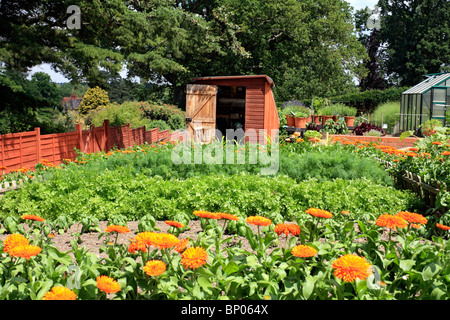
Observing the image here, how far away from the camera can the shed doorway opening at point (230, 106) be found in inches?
645

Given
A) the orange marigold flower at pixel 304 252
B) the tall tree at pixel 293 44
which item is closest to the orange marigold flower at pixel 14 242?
the orange marigold flower at pixel 304 252

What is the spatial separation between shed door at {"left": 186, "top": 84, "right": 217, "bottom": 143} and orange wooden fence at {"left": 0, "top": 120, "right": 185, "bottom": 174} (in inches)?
107

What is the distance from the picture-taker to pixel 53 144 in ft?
36.0

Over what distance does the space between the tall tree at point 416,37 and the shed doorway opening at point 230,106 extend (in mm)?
26719

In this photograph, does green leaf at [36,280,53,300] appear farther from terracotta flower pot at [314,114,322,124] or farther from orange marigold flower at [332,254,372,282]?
terracotta flower pot at [314,114,322,124]

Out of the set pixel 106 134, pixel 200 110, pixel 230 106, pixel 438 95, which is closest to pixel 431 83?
pixel 438 95

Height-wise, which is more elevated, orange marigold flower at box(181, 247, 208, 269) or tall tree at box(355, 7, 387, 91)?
tall tree at box(355, 7, 387, 91)

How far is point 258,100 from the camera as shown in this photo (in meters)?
14.4

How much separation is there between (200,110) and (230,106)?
110 inches

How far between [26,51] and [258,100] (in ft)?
23.7

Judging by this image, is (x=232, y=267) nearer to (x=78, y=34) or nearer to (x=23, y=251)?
(x=23, y=251)

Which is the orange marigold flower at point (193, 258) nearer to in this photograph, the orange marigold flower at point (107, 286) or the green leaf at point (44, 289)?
the orange marigold flower at point (107, 286)

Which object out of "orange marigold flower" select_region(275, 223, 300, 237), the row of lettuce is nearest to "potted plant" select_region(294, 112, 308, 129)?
the row of lettuce

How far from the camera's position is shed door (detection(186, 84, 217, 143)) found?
1381 centimetres
